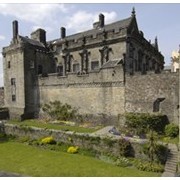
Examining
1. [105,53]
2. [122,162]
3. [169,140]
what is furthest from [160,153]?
[105,53]

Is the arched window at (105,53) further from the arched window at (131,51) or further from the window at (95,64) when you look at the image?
the arched window at (131,51)

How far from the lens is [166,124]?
76.4 feet

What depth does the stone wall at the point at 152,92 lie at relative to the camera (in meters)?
23.4

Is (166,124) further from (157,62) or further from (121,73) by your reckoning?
(157,62)

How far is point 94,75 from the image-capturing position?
29469mm

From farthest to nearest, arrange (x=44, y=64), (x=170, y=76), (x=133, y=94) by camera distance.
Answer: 1. (x=44, y=64)
2. (x=133, y=94)
3. (x=170, y=76)

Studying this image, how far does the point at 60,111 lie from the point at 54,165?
1529 centimetres

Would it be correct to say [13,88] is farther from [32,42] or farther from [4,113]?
[32,42]

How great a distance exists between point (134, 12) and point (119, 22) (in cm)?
292

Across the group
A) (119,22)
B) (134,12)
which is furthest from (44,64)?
(134,12)

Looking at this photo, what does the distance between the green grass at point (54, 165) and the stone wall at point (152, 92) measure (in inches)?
352

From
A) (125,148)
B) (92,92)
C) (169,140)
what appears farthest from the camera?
(92,92)

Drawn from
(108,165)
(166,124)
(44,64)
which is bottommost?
(108,165)

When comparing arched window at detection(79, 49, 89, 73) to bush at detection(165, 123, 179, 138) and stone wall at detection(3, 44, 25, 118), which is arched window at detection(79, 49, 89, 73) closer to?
stone wall at detection(3, 44, 25, 118)
